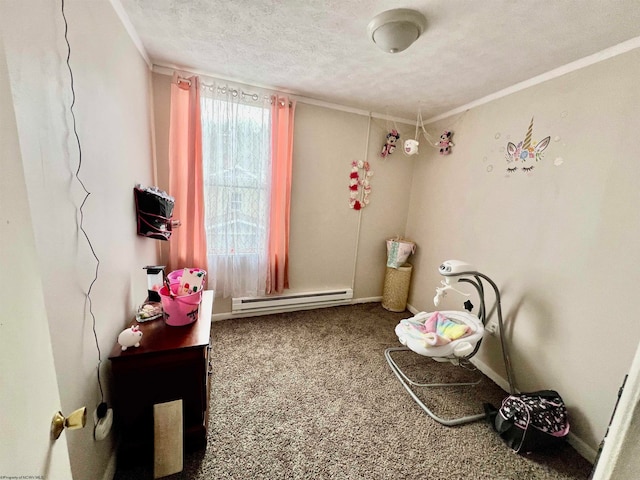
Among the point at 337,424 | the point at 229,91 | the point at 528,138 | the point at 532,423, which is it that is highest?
the point at 229,91

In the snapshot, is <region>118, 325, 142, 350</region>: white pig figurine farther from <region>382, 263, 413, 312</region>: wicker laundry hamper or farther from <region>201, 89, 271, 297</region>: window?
<region>382, 263, 413, 312</region>: wicker laundry hamper

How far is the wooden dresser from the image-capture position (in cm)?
113

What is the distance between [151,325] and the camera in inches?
53.5

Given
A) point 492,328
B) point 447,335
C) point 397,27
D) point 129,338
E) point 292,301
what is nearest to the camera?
point 129,338

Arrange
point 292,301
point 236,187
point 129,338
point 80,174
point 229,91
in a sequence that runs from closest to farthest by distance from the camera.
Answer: point 80,174 < point 129,338 < point 229,91 < point 236,187 < point 292,301

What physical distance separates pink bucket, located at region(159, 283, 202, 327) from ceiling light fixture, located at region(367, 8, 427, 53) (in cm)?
175

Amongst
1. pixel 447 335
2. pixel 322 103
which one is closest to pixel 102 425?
pixel 447 335

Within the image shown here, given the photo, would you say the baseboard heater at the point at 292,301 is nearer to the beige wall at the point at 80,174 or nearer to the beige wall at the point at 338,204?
the beige wall at the point at 338,204

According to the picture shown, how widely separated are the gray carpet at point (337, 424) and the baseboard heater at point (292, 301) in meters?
0.35

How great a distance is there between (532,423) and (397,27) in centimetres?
232

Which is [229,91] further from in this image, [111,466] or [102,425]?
[111,466]

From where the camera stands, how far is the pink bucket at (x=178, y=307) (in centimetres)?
131

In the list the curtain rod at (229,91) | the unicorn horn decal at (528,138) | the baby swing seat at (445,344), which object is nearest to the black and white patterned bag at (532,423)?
the baby swing seat at (445,344)

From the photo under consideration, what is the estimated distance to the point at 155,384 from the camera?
3.84 feet
